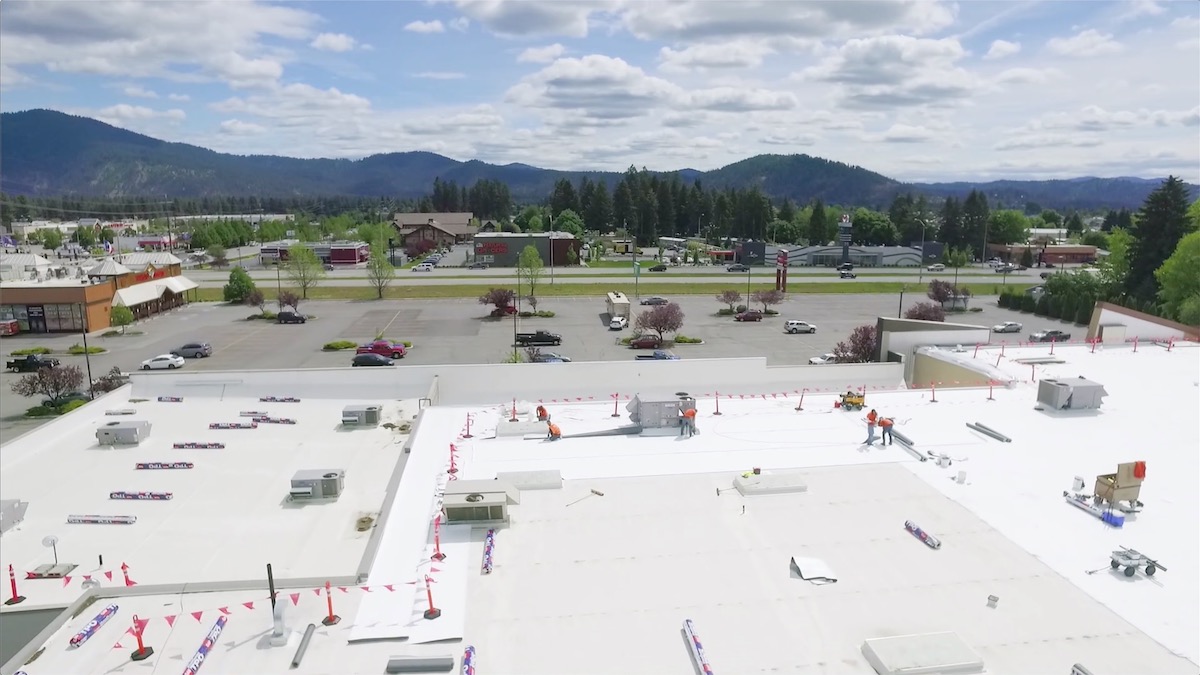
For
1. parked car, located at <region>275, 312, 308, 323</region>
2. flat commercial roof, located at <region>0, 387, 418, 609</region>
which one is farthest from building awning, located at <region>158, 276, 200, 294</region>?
flat commercial roof, located at <region>0, 387, 418, 609</region>

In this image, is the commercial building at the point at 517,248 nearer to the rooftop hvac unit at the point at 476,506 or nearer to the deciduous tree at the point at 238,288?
the deciduous tree at the point at 238,288

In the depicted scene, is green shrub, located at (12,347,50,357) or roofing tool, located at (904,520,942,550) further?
green shrub, located at (12,347,50,357)

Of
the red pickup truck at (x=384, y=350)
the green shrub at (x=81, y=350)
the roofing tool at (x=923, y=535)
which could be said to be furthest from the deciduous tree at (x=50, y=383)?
the roofing tool at (x=923, y=535)

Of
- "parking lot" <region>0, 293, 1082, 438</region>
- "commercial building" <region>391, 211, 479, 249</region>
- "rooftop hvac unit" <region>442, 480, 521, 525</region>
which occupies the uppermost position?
"commercial building" <region>391, 211, 479, 249</region>

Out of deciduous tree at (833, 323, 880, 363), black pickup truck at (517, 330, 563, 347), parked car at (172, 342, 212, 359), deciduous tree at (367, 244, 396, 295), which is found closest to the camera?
deciduous tree at (833, 323, 880, 363)

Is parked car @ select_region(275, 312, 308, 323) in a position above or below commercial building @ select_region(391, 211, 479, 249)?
below

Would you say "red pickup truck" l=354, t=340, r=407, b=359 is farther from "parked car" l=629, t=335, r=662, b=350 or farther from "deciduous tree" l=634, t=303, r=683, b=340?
"deciduous tree" l=634, t=303, r=683, b=340

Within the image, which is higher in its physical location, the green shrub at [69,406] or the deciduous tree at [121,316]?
the deciduous tree at [121,316]

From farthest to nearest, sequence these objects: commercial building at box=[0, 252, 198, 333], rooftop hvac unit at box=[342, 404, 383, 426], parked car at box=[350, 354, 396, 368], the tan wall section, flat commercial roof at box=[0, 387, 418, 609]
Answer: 1. commercial building at box=[0, 252, 198, 333]
2. parked car at box=[350, 354, 396, 368]
3. the tan wall section
4. rooftop hvac unit at box=[342, 404, 383, 426]
5. flat commercial roof at box=[0, 387, 418, 609]
